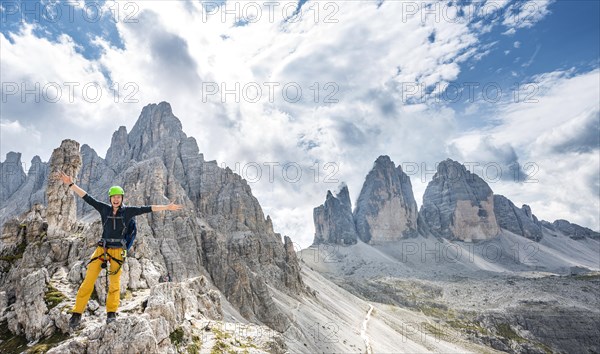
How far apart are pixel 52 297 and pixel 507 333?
497 ft

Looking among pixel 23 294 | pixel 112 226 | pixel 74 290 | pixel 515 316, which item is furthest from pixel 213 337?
pixel 515 316

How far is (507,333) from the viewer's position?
13225cm

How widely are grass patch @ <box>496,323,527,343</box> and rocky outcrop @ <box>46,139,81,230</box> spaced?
142653 millimetres

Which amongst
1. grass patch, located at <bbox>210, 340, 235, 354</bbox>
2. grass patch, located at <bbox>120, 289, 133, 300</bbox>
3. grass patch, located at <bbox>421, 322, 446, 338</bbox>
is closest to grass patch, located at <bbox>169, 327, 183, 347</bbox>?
grass patch, located at <bbox>210, 340, 235, 354</bbox>

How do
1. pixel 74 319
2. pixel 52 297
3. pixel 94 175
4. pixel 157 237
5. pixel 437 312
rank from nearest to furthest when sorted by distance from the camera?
1. pixel 74 319
2. pixel 52 297
3. pixel 157 237
4. pixel 437 312
5. pixel 94 175

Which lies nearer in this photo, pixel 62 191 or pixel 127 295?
pixel 127 295

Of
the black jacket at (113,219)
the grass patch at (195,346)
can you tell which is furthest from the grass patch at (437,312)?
the black jacket at (113,219)

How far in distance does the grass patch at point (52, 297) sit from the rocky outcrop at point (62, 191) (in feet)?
52.2

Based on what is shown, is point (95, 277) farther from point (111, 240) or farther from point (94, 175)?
point (94, 175)

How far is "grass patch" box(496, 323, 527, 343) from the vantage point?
128 meters

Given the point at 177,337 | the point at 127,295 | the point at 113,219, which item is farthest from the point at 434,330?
the point at 113,219

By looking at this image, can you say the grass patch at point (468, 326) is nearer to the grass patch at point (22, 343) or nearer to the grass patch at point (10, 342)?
the grass patch at point (22, 343)

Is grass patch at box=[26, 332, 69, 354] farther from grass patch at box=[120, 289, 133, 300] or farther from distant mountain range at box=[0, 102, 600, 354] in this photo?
grass patch at box=[120, 289, 133, 300]

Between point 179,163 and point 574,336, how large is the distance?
159m
